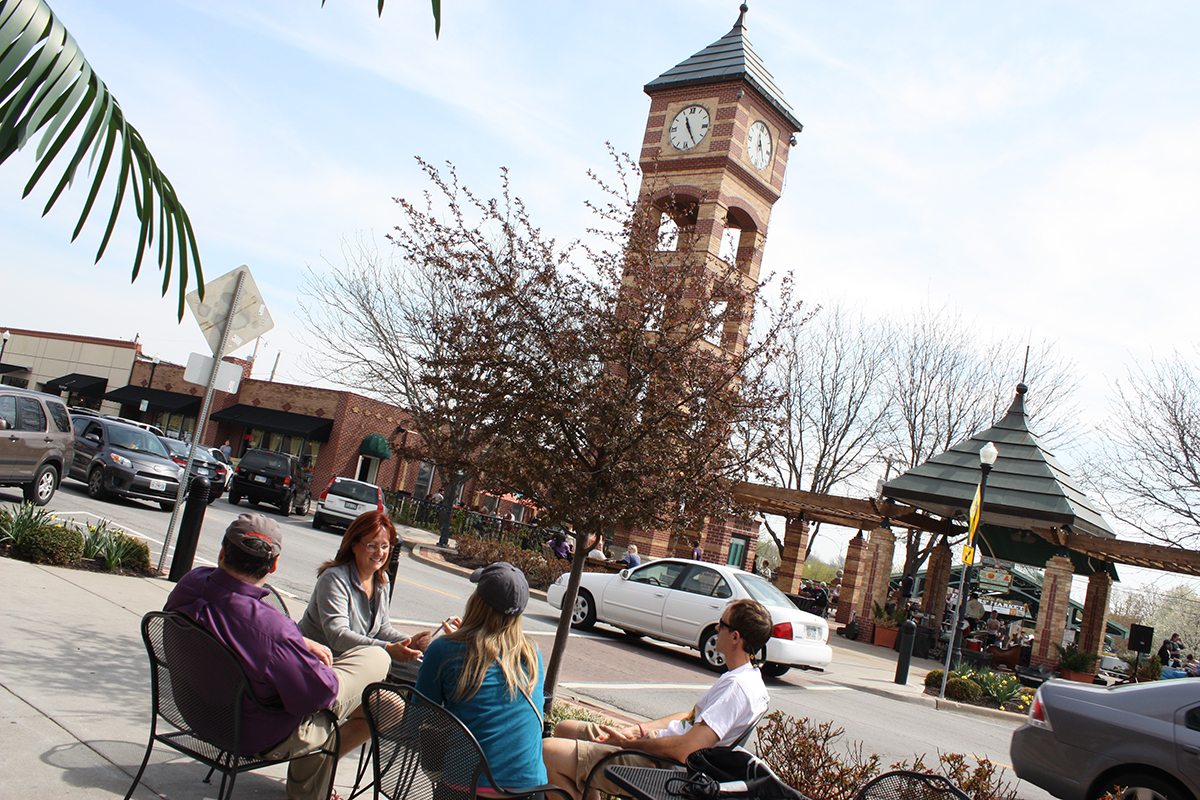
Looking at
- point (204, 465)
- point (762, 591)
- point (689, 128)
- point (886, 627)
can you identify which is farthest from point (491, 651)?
point (689, 128)

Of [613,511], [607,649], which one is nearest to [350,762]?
[613,511]

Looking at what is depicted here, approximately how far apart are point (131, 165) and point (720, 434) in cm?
624

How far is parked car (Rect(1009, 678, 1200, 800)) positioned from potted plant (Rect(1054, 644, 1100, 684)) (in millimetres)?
14386

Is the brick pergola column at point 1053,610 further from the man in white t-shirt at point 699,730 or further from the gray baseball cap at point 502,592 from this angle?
the gray baseball cap at point 502,592

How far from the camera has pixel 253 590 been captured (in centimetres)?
360

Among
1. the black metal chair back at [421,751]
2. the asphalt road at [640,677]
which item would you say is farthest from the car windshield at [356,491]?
the black metal chair back at [421,751]

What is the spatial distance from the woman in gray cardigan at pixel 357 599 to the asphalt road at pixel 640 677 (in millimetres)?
4112

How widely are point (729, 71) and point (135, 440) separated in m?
19.6

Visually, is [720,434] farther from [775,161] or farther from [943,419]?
[943,419]

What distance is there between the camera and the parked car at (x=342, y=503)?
22734 millimetres

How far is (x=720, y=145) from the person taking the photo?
26234 millimetres

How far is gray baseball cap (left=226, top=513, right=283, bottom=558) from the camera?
363 centimetres

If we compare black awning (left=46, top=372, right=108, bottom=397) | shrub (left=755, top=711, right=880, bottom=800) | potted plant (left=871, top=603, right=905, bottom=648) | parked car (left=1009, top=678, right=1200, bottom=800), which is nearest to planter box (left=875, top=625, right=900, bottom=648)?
potted plant (left=871, top=603, right=905, bottom=648)

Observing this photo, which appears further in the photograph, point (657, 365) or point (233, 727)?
point (657, 365)
